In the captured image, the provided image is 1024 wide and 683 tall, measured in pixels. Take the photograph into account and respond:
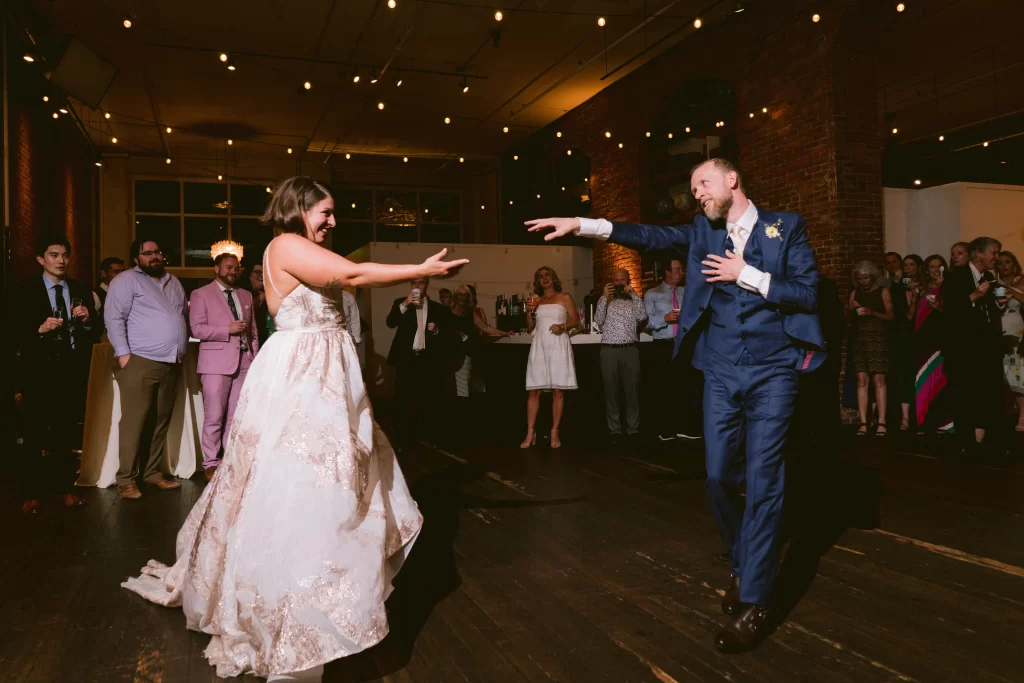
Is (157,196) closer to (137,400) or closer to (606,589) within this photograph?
(137,400)

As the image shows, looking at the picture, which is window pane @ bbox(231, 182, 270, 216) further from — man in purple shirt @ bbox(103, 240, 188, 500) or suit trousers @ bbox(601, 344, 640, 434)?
man in purple shirt @ bbox(103, 240, 188, 500)

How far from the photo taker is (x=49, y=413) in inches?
163

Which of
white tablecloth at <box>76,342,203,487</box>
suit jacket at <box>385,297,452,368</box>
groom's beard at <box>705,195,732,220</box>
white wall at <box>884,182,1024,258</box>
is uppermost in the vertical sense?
white wall at <box>884,182,1024,258</box>

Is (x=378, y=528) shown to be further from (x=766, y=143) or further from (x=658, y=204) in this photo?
(x=658, y=204)

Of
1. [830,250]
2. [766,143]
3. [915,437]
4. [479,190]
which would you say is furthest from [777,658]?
[479,190]

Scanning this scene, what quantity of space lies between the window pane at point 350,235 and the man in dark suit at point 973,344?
1362 cm

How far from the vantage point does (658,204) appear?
10352mm

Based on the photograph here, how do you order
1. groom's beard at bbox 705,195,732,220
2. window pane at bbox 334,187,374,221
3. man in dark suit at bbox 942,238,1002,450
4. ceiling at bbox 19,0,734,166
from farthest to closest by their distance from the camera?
window pane at bbox 334,187,374,221
ceiling at bbox 19,0,734,166
man in dark suit at bbox 942,238,1002,450
groom's beard at bbox 705,195,732,220

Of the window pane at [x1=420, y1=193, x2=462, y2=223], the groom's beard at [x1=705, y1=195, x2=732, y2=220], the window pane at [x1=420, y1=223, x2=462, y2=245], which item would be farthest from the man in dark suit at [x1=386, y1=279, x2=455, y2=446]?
the window pane at [x1=420, y1=193, x2=462, y2=223]

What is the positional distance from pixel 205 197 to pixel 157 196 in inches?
37.3

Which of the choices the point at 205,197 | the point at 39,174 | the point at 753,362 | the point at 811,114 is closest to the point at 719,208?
the point at 753,362

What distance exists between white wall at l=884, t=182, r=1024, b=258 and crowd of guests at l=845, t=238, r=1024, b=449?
0.73 m

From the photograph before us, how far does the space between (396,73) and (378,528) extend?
381 inches

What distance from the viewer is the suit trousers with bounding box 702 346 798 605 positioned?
228cm
